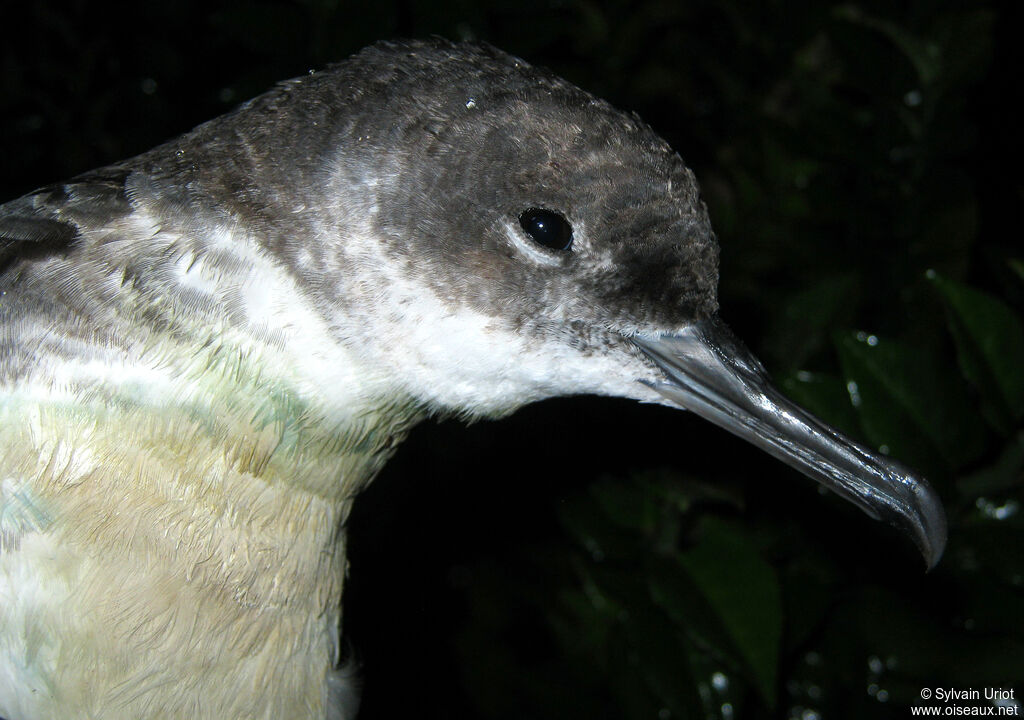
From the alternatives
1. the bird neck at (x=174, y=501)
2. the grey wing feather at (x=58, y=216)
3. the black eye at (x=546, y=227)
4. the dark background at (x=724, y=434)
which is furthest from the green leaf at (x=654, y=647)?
the grey wing feather at (x=58, y=216)

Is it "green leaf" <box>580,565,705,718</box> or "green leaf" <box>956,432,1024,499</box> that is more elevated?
"green leaf" <box>956,432,1024,499</box>

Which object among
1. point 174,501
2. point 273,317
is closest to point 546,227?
point 273,317

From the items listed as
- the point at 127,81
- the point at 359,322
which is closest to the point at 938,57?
the point at 359,322

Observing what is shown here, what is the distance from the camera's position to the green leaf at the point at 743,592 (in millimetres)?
1445

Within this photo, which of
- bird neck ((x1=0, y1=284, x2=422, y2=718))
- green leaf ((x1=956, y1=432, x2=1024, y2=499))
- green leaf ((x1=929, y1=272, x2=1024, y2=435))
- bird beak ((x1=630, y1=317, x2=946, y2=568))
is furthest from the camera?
green leaf ((x1=956, y1=432, x2=1024, y2=499))

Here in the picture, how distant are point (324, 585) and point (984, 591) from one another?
112 centimetres

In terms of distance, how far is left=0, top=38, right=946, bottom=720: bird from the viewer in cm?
100

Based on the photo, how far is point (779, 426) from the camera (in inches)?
45.0

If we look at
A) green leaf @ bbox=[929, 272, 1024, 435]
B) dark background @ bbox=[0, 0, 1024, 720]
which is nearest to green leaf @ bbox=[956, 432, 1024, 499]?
dark background @ bbox=[0, 0, 1024, 720]

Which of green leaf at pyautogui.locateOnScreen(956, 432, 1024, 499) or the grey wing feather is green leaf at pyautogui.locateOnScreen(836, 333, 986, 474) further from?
the grey wing feather

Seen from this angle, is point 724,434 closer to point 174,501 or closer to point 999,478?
point 999,478

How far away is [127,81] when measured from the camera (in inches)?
98.5

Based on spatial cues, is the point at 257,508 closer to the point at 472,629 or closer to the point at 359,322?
the point at 359,322

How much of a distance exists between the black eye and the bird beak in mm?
182
